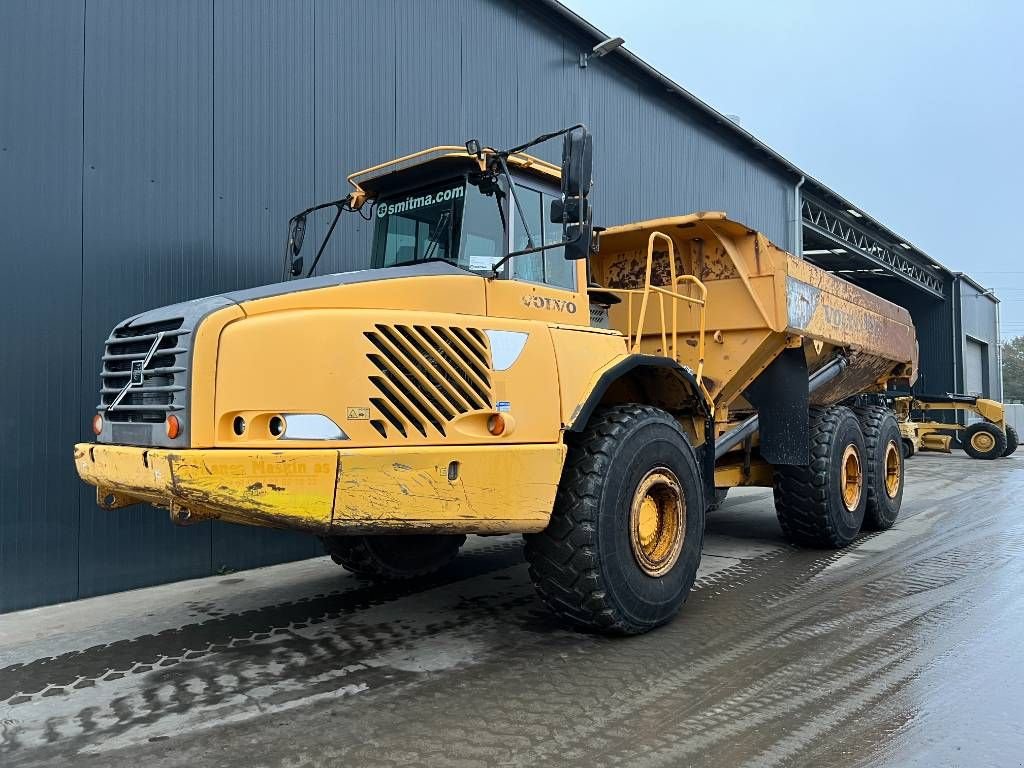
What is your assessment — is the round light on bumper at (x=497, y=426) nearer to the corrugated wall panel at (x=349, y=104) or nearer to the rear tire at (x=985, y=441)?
the corrugated wall panel at (x=349, y=104)

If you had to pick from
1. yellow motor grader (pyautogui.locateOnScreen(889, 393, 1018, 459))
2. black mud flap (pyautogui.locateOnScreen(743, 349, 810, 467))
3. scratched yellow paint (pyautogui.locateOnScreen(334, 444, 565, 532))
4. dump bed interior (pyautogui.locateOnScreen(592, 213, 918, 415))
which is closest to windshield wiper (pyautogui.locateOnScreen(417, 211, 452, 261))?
scratched yellow paint (pyautogui.locateOnScreen(334, 444, 565, 532))

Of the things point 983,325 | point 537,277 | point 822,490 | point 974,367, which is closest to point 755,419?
point 822,490

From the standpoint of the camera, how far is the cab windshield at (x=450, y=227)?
4430 mm

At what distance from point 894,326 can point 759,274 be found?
393 centimetres

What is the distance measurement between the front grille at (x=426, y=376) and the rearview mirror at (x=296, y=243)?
215cm

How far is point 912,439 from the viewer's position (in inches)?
805

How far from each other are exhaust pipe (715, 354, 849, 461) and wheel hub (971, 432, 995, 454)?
52.1ft

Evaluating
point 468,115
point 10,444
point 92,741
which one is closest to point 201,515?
point 92,741

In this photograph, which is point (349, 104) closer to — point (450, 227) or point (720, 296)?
point (450, 227)

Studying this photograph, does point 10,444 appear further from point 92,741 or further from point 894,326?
point 894,326

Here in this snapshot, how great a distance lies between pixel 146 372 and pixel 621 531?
8.64 ft

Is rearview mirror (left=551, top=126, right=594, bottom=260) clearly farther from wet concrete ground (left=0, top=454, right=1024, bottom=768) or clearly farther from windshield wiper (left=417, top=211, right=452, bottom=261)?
wet concrete ground (left=0, top=454, right=1024, bottom=768)

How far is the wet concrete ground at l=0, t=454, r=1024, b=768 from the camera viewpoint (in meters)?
3.18

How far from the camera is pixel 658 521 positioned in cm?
491
